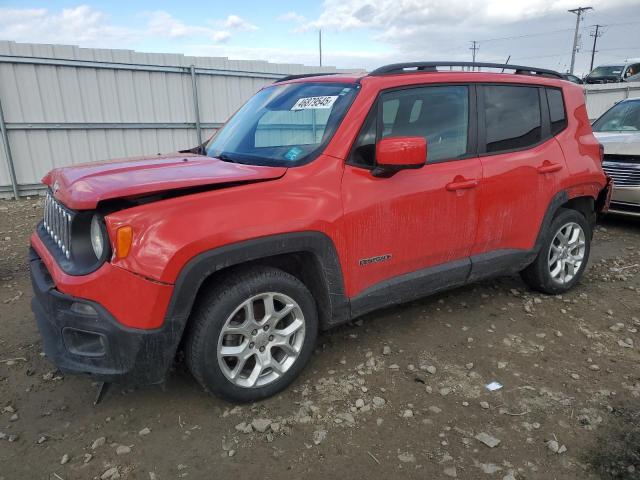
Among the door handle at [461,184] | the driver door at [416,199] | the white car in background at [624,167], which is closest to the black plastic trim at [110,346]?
the driver door at [416,199]

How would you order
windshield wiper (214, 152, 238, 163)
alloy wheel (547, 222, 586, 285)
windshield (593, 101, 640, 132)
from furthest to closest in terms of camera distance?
windshield (593, 101, 640, 132) < alloy wheel (547, 222, 586, 285) < windshield wiper (214, 152, 238, 163)

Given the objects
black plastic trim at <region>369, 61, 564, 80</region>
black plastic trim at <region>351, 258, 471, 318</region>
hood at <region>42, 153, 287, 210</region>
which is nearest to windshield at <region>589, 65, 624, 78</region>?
black plastic trim at <region>369, 61, 564, 80</region>

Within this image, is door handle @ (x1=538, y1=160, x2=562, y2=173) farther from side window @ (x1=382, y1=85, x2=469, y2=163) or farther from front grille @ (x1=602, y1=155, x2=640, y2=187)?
front grille @ (x1=602, y1=155, x2=640, y2=187)

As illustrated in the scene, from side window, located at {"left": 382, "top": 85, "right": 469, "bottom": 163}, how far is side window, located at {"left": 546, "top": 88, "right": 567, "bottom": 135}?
0.99m

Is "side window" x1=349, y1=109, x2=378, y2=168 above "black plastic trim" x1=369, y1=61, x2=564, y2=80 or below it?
below

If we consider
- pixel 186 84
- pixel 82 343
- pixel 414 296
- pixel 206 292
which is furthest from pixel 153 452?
pixel 186 84

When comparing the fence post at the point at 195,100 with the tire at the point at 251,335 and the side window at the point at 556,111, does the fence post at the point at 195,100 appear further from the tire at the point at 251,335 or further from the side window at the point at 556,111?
the tire at the point at 251,335

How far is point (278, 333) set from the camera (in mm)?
2656

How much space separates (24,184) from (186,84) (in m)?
3.83

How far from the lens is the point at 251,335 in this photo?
101 inches

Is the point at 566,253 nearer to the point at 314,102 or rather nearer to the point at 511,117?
the point at 511,117

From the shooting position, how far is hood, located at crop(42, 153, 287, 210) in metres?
2.23

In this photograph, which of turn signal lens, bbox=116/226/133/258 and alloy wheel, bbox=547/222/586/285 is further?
alloy wheel, bbox=547/222/586/285

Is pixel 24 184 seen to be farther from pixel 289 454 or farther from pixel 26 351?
pixel 289 454
